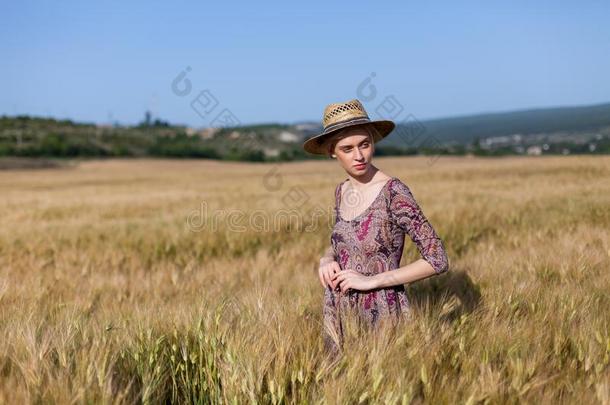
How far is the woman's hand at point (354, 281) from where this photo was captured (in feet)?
6.26

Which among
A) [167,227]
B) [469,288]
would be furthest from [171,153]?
[469,288]

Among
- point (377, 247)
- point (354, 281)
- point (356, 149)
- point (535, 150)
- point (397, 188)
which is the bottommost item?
point (535, 150)

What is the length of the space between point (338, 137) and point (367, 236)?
0.35 metres

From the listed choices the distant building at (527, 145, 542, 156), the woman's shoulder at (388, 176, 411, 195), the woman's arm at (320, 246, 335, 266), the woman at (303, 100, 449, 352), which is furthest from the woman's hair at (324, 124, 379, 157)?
the distant building at (527, 145, 542, 156)

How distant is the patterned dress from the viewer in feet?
6.22

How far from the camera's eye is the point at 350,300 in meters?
2.03

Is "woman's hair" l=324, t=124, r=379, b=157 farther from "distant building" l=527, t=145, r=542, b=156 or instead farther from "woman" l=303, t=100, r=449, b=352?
"distant building" l=527, t=145, r=542, b=156

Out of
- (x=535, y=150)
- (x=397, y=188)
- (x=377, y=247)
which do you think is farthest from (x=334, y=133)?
(x=535, y=150)

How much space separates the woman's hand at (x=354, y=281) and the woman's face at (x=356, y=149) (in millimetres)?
337

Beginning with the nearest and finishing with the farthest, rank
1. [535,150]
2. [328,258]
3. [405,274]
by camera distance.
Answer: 1. [405,274]
2. [328,258]
3. [535,150]

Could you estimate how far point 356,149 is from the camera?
75.7 inches

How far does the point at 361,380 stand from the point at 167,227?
15.9ft

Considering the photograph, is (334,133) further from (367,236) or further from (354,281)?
(354,281)

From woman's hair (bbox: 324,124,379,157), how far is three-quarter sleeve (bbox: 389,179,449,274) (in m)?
0.19
